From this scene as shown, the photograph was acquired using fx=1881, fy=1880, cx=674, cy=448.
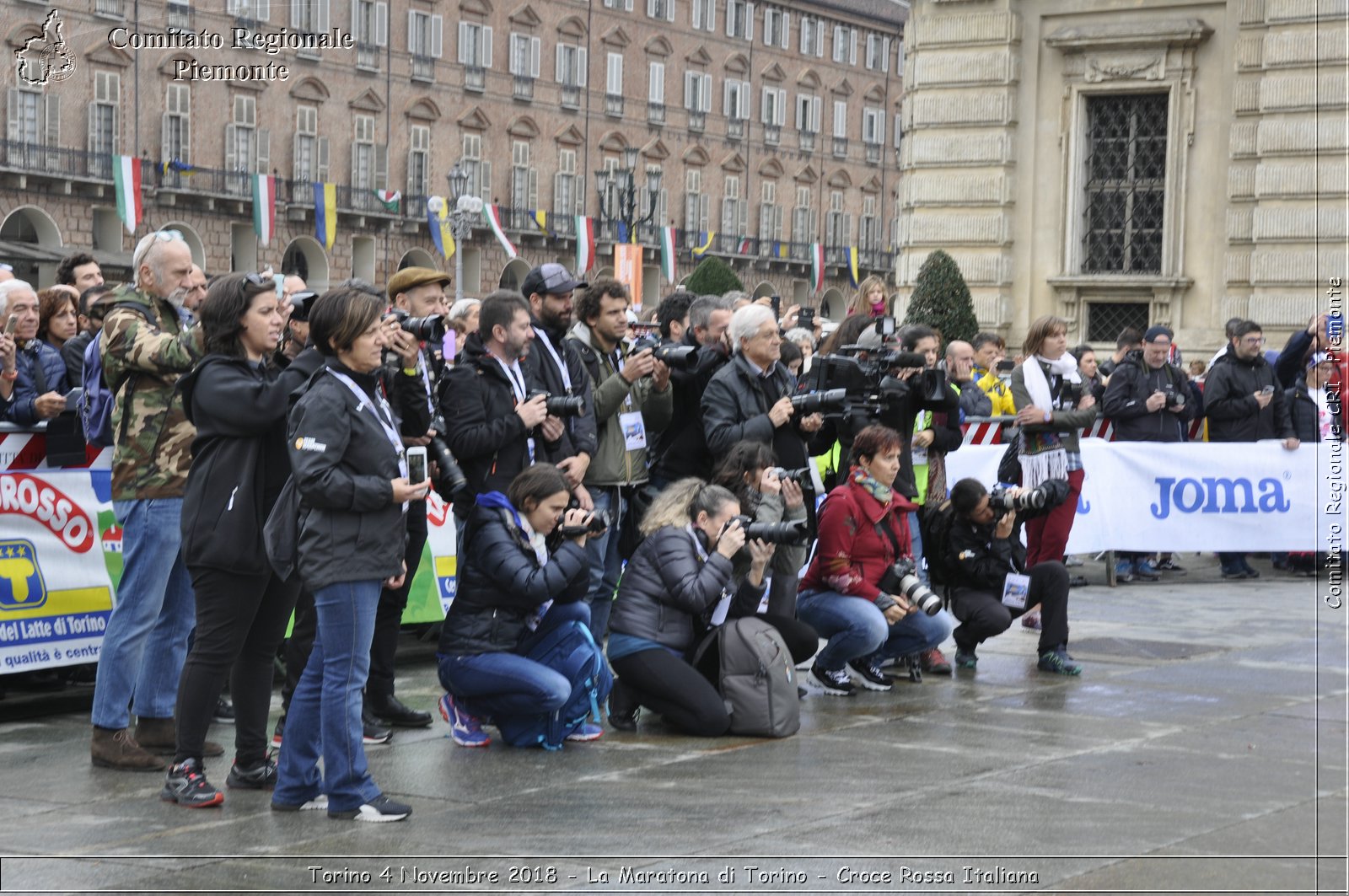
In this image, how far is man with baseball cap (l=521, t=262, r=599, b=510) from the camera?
860 cm

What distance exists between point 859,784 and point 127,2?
160ft

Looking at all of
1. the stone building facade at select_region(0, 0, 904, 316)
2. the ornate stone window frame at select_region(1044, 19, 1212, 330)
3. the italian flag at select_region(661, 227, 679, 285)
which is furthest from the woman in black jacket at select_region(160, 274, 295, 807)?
the italian flag at select_region(661, 227, 679, 285)

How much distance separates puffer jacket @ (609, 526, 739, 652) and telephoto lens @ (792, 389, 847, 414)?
4.65ft

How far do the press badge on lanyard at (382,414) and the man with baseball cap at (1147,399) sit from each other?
963 centimetres

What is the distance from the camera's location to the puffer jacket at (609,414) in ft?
29.6

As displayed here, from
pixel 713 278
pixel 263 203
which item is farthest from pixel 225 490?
pixel 713 278

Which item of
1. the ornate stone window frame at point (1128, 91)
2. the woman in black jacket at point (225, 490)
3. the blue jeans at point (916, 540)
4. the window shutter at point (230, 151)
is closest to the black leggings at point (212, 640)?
the woman in black jacket at point (225, 490)

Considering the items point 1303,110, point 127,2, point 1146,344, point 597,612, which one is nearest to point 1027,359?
point 1146,344

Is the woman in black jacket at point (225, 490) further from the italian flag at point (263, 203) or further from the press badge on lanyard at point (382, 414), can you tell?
the italian flag at point (263, 203)

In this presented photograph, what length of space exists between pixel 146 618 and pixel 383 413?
5.21 ft

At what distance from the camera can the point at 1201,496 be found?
15.0m

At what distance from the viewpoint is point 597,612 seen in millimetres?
9188

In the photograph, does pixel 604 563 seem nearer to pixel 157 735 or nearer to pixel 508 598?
pixel 508 598

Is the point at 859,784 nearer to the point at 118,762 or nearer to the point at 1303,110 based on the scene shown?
the point at 118,762
